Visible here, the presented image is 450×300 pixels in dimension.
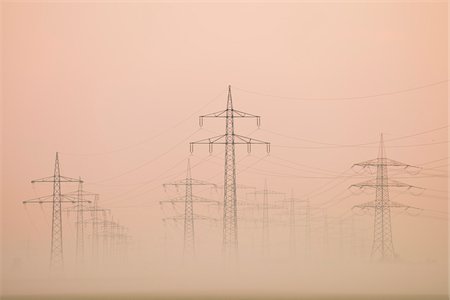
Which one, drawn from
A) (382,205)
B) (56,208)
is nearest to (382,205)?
(382,205)

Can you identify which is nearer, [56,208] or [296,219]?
[296,219]

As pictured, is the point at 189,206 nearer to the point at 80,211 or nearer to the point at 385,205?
the point at 80,211

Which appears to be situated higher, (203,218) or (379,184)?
(379,184)

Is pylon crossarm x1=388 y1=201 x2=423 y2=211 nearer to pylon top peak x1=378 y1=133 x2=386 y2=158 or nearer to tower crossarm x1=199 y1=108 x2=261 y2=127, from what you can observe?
pylon top peak x1=378 y1=133 x2=386 y2=158

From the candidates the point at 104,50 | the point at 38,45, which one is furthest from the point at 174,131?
the point at 38,45


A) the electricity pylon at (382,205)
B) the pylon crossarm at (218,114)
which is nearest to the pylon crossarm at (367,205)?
the electricity pylon at (382,205)

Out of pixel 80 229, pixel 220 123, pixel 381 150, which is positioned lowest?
pixel 80 229

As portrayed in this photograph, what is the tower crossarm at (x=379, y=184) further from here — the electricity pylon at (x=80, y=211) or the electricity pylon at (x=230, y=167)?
the electricity pylon at (x=80, y=211)

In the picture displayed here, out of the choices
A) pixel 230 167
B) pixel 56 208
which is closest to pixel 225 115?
pixel 230 167
